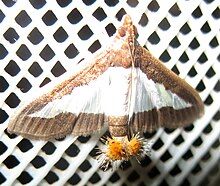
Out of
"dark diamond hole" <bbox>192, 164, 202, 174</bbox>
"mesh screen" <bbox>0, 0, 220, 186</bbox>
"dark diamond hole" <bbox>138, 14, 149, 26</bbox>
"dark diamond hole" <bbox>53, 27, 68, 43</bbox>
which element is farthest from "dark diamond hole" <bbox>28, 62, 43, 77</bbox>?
"dark diamond hole" <bbox>192, 164, 202, 174</bbox>

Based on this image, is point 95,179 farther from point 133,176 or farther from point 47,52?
point 47,52

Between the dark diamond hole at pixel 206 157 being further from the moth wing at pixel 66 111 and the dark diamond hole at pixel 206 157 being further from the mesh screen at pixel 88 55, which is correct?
the moth wing at pixel 66 111

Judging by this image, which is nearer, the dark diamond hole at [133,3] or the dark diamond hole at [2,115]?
the dark diamond hole at [133,3]

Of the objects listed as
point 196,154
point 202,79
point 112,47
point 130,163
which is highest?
point 112,47

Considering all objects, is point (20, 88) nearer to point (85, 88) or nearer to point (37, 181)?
point (85, 88)

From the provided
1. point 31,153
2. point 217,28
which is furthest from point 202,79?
point 31,153

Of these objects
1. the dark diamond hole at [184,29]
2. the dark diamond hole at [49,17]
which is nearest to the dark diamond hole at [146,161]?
the dark diamond hole at [184,29]

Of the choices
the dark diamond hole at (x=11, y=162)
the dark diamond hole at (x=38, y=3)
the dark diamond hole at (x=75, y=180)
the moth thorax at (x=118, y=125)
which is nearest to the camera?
the moth thorax at (x=118, y=125)
